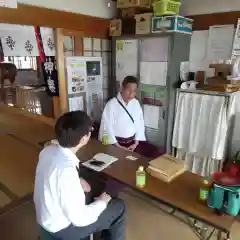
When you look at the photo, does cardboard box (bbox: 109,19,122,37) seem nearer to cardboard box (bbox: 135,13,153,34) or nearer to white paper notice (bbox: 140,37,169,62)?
cardboard box (bbox: 135,13,153,34)

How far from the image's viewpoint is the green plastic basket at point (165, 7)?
2.93 metres

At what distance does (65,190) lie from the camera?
1213 mm

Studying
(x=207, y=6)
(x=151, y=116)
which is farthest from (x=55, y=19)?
(x=207, y=6)

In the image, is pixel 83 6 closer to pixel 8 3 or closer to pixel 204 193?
pixel 8 3

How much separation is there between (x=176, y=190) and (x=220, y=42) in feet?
7.45

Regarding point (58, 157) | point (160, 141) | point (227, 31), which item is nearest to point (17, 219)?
point (58, 157)

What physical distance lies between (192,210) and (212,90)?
190cm

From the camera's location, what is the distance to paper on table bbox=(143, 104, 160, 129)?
3.40 meters

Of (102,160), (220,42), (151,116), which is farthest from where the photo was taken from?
(151,116)

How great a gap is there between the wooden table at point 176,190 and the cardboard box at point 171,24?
1.73 meters

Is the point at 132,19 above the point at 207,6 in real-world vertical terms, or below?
below

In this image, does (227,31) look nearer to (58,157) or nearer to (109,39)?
(109,39)

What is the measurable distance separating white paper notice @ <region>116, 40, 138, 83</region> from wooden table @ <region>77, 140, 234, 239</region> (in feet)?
5.53

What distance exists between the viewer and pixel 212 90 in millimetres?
2939
